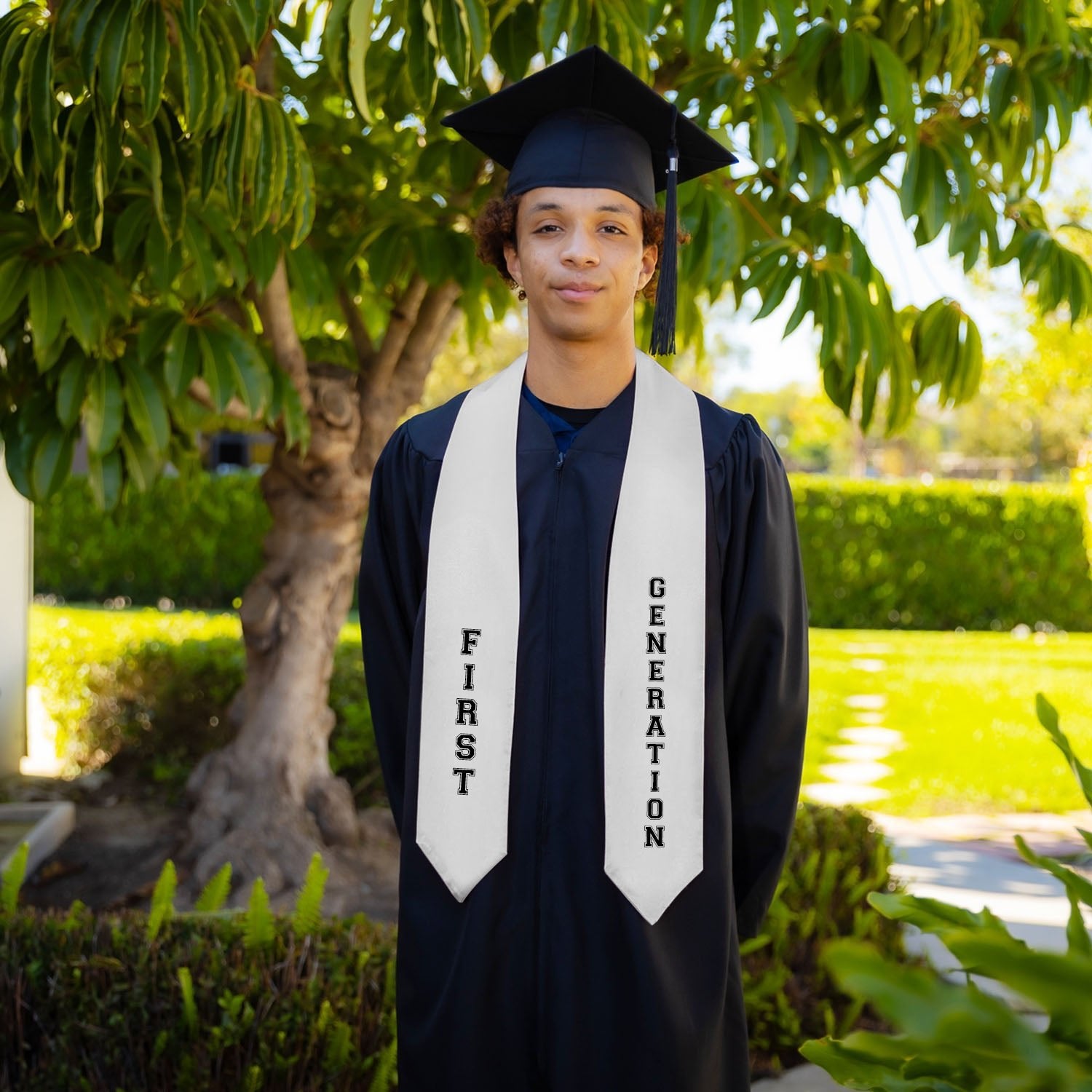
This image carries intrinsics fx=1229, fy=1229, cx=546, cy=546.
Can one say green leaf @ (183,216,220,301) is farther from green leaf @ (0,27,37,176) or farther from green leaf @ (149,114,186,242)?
green leaf @ (0,27,37,176)

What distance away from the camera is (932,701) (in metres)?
8.20

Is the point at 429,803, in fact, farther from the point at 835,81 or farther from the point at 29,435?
the point at 835,81

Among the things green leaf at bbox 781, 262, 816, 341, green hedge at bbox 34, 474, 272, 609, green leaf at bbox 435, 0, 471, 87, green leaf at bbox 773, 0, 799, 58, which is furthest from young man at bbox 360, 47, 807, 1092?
green hedge at bbox 34, 474, 272, 609

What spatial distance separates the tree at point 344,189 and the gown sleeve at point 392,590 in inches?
24.6

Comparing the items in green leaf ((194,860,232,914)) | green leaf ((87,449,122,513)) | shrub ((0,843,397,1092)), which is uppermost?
green leaf ((87,449,122,513))

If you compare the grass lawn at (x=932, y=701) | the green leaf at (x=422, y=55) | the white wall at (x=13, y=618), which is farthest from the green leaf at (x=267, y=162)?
the grass lawn at (x=932, y=701)

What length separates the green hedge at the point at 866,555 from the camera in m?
13.5

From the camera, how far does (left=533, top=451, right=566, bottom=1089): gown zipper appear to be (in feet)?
5.48

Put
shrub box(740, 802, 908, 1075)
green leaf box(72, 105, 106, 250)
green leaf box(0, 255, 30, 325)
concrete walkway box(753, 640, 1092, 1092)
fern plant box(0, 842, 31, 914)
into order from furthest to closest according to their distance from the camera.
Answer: concrete walkway box(753, 640, 1092, 1092), shrub box(740, 802, 908, 1075), fern plant box(0, 842, 31, 914), green leaf box(0, 255, 30, 325), green leaf box(72, 105, 106, 250)

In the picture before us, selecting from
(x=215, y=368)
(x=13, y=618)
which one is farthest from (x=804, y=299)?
(x=13, y=618)

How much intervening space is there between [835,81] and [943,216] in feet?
1.19

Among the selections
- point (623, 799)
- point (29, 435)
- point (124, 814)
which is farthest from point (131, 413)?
point (124, 814)

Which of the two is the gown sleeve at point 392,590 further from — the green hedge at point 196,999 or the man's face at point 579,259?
the green hedge at point 196,999

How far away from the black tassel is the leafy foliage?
416 millimetres
